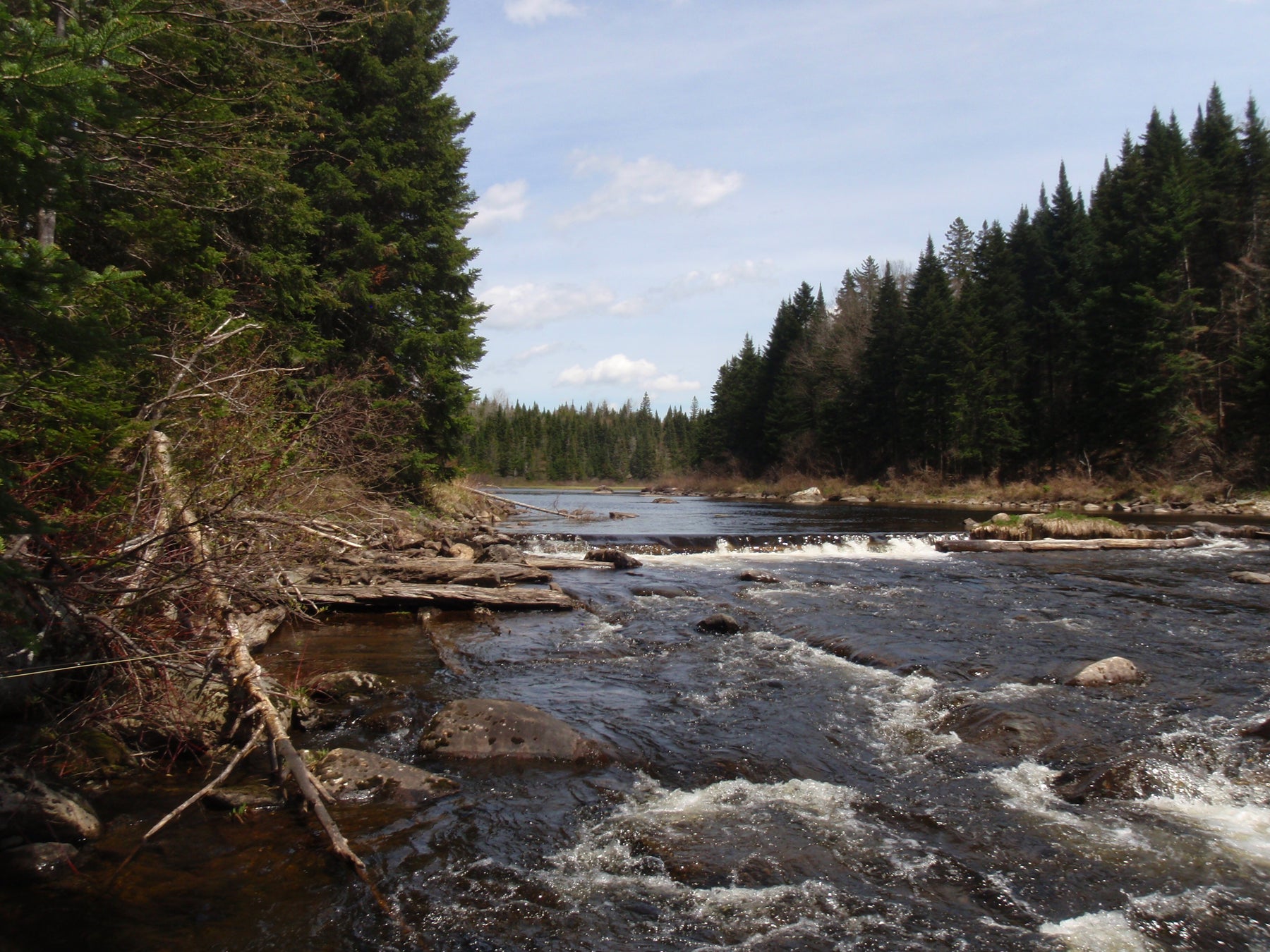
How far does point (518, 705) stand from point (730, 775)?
238cm

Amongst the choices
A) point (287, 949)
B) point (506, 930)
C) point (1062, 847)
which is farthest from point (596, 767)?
point (1062, 847)

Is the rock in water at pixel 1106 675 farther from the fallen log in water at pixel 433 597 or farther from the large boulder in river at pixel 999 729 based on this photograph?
the fallen log in water at pixel 433 597

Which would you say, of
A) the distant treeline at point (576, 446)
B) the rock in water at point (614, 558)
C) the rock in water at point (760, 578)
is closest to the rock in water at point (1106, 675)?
the rock in water at point (760, 578)

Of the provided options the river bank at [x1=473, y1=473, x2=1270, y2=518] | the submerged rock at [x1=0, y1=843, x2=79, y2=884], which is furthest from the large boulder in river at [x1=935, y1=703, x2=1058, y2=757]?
the river bank at [x1=473, y1=473, x2=1270, y2=518]

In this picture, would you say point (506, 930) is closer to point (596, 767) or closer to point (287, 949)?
point (287, 949)

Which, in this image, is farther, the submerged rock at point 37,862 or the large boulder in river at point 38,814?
the large boulder in river at point 38,814

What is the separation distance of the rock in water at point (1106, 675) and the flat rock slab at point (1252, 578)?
9572mm

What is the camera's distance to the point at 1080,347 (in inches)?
1766

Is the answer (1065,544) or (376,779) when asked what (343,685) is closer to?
(376,779)

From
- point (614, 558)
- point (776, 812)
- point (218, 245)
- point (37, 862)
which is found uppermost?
point (218, 245)

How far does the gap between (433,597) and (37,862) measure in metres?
8.05

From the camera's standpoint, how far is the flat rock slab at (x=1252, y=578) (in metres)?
15.6

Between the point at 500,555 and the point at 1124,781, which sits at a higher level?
the point at 500,555

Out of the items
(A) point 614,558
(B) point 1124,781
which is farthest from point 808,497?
(B) point 1124,781
